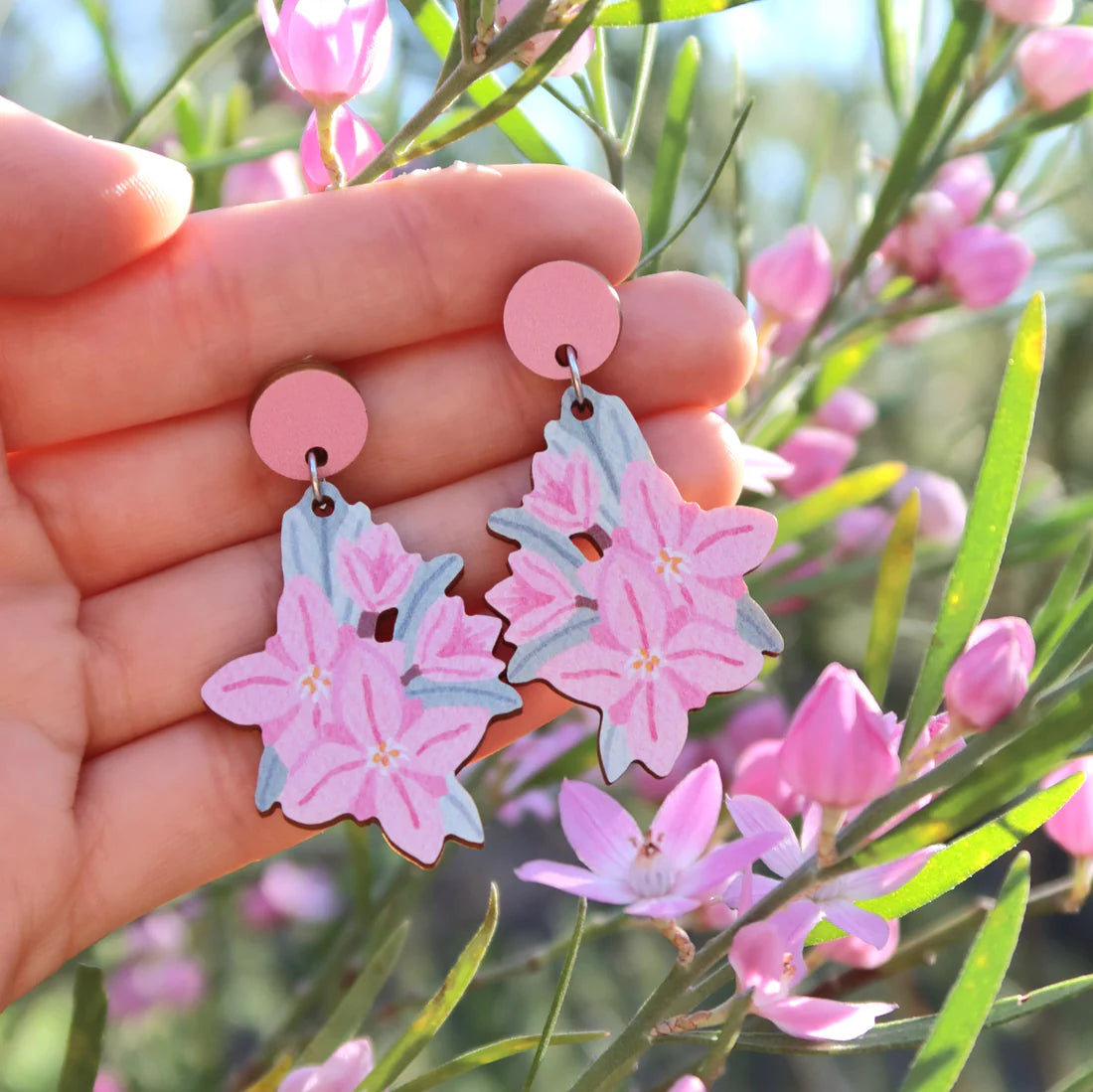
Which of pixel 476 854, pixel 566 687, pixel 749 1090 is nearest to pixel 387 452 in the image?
pixel 566 687

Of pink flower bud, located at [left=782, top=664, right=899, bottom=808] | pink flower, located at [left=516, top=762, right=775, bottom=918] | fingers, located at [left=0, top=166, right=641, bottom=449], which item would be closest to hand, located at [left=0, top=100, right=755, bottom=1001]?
fingers, located at [left=0, top=166, right=641, bottom=449]

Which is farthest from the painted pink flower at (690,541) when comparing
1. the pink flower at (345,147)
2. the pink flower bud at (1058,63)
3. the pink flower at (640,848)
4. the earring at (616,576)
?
the pink flower bud at (1058,63)

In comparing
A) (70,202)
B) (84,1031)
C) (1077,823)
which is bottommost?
(84,1031)

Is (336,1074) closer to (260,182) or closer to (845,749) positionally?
(845,749)

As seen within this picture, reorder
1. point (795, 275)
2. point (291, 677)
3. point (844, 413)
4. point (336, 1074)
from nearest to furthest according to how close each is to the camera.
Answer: point (336, 1074), point (291, 677), point (795, 275), point (844, 413)

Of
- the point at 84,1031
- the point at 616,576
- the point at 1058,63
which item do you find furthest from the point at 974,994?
the point at 1058,63

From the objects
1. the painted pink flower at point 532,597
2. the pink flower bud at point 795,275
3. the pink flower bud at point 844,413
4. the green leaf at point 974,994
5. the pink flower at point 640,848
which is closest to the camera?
the green leaf at point 974,994

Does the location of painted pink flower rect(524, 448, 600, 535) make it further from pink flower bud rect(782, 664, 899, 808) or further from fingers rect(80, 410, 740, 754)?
pink flower bud rect(782, 664, 899, 808)

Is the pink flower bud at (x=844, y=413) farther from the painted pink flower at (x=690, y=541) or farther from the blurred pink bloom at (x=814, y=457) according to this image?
the painted pink flower at (x=690, y=541)
